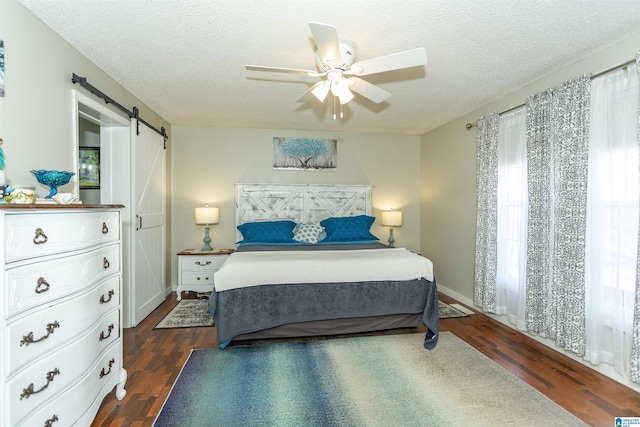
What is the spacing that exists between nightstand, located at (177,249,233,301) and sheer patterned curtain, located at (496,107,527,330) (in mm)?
3619

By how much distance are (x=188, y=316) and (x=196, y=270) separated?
77 centimetres

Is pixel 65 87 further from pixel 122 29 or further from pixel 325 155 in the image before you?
pixel 325 155

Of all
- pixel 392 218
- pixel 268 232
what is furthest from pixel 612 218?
pixel 268 232

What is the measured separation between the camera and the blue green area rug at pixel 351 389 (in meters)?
1.80

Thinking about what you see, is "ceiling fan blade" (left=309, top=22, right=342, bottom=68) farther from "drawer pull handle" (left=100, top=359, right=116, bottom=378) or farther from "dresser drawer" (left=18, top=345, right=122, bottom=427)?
"drawer pull handle" (left=100, top=359, right=116, bottom=378)

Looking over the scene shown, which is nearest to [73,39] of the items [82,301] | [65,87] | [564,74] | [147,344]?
[65,87]

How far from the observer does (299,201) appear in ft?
15.8

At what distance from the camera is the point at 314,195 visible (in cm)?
486

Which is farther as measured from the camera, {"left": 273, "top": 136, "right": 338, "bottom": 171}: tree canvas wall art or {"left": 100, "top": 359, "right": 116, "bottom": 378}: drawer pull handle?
{"left": 273, "top": 136, "right": 338, "bottom": 171}: tree canvas wall art

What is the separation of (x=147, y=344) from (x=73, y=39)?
104 inches

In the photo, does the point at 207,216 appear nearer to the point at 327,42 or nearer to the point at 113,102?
the point at 113,102

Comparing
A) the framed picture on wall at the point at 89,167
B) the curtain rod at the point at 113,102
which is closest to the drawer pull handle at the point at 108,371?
the curtain rod at the point at 113,102

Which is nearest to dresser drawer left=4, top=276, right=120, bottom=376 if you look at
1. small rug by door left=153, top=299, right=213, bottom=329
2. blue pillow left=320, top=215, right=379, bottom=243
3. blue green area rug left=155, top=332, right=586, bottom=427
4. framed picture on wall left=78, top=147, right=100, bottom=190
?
blue green area rug left=155, top=332, right=586, bottom=427

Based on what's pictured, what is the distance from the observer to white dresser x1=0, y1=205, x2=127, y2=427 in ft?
3.80
